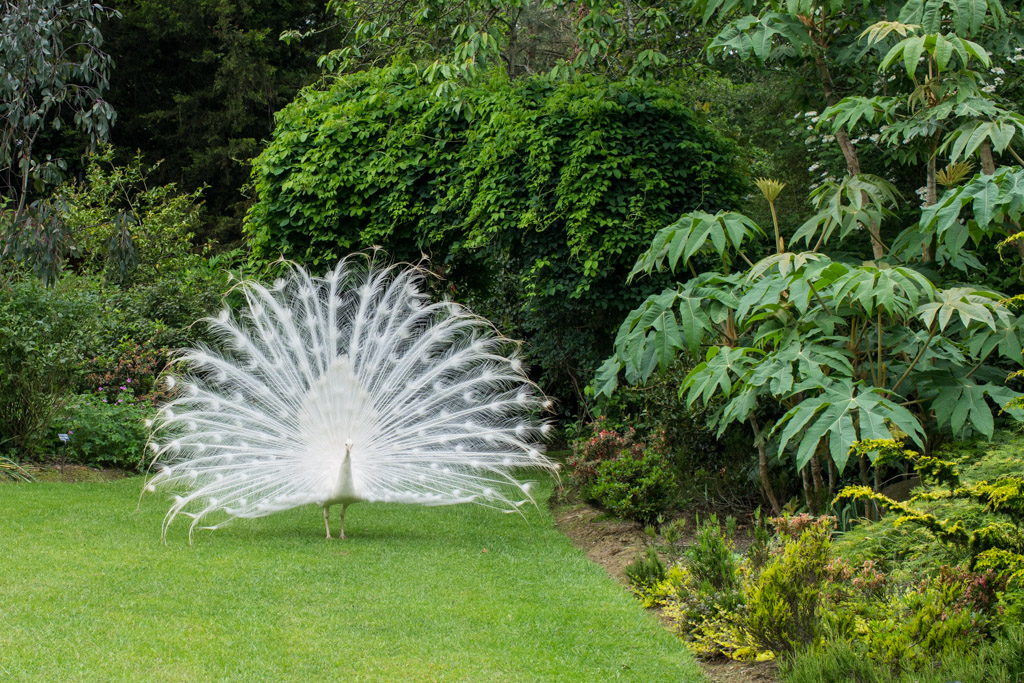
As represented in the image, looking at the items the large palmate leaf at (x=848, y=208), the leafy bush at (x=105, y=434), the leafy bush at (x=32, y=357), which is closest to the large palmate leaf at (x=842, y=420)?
the large palmate leaf at (x=848, y=208)

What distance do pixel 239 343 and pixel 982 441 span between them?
18.0ft

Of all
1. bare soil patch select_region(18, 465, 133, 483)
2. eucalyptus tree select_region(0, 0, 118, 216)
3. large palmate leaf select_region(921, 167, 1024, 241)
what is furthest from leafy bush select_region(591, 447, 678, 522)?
bare soil patch select_region(18, 465, 133, 483)

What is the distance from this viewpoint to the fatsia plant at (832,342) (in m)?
4.89

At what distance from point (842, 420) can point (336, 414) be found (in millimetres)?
3838

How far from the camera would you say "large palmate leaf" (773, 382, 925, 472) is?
4.63 meters

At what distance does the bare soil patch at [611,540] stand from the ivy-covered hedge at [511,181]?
95.9 inches

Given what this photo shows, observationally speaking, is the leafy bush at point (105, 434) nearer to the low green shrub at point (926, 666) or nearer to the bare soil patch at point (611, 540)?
the bare soil patch at point (611, 540)

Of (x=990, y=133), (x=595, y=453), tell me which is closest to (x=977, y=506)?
(x=990, y=133)

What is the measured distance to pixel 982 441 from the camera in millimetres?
5668

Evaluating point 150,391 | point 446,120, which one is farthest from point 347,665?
point 150,391

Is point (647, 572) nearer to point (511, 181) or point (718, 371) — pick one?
point (718, 371)

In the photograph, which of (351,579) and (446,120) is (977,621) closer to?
(351,579)

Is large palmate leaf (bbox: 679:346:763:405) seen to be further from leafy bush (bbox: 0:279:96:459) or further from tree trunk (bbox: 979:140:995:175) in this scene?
leafy bush (bbox: 0:279:96:459)

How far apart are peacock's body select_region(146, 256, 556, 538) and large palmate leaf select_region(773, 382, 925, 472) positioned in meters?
2.74
